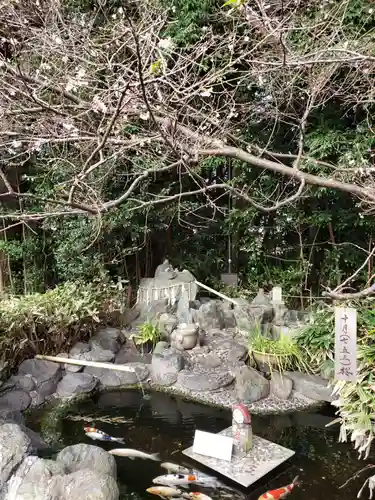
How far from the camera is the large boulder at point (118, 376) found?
446 centimetres

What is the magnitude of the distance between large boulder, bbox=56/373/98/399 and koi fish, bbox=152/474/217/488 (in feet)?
5.60

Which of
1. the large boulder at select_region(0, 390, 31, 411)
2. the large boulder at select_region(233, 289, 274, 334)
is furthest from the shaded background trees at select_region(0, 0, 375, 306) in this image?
the large boulder at select_region(0, 390, 31, 411)

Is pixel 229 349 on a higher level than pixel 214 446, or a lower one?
higher

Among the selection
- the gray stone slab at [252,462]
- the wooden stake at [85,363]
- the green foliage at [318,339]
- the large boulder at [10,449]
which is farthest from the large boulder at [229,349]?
the large boulder at [10,449]

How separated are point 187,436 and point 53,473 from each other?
51.6 inches

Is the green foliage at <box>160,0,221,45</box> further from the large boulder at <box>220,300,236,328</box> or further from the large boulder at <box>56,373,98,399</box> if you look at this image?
the large boulder at <box>56,373,98,399</box>

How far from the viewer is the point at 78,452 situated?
110 inches

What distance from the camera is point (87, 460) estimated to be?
2.71 metres

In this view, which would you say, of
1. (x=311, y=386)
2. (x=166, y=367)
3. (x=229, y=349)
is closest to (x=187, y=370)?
(x=166, y=367)

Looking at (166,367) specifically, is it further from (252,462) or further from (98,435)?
(252,462)

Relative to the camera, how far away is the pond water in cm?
281

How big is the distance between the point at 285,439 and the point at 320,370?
0.96 metres

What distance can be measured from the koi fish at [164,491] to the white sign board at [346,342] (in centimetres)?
141

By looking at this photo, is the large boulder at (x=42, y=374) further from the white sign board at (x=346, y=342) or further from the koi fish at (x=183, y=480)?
the white sign board at (x=346, y=342)
